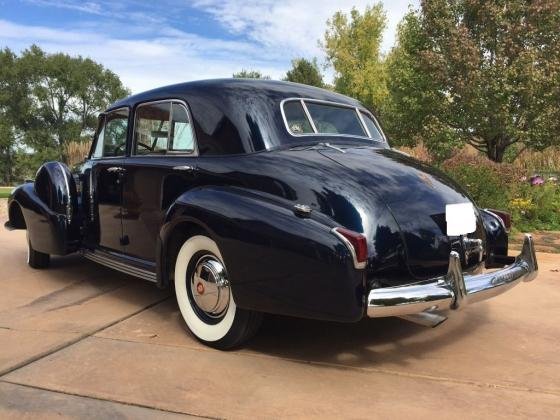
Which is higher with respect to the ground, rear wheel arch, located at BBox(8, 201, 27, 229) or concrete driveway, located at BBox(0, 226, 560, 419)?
rear wheel arch, located at BBox(8, 201, 27, 229)

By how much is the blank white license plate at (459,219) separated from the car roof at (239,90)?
4.42 ft

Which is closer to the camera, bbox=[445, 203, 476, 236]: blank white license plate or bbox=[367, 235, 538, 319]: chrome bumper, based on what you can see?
bbox=[367, 235, 538, 319]: chrome bumper

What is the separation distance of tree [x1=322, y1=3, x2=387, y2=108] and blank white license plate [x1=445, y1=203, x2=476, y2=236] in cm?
2347

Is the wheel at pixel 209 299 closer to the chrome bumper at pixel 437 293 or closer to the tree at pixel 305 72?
the chrome bumper at pixel 437 293

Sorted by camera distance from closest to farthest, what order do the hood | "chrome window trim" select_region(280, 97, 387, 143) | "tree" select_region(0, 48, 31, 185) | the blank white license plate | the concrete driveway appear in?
the concrete driveway → the hood → the blank white license plate → "chrome window trim" select_region(280, 97, 387, 143) → "tree" select_region(0, 48, 31, 185)

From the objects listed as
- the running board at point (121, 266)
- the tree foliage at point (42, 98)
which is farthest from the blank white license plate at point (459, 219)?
the tree foliage at point (42, 98)

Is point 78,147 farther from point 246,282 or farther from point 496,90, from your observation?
point 246,282

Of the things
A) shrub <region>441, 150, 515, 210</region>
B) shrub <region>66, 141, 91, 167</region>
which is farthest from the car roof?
shrub <region>66, 141, 91, 167</region>

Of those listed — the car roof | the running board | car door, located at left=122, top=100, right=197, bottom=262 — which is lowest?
the running board

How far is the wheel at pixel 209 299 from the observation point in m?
3.21

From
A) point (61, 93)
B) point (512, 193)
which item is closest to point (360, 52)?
point (512, 193)

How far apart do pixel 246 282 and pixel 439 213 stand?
3.87ft

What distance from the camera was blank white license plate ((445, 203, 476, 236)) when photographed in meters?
3.13

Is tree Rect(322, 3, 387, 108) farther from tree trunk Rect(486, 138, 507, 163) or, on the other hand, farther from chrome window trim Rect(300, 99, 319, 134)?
chrome window trim Rect(300, 99, 319, 134)
